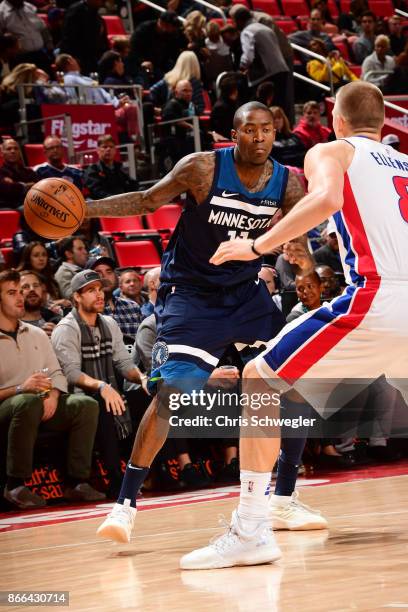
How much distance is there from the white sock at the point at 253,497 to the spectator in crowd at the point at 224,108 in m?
9.22

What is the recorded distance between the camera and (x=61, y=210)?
5.14 m

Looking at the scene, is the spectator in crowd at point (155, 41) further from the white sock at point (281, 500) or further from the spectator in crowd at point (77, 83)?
the white sock at point (281, 500)

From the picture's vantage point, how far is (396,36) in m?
17.8

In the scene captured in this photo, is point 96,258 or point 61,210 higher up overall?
point 61,210

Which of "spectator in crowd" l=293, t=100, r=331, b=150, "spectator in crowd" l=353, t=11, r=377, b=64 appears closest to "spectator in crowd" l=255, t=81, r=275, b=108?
"spectator in crowd" l=293, t=100, r=331, b=150

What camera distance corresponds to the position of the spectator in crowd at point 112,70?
13586 mm

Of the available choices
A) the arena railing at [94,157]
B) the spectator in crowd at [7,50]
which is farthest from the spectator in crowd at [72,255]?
the spectator in crowd at [7,50]

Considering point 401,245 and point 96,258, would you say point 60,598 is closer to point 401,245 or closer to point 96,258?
point 401,245

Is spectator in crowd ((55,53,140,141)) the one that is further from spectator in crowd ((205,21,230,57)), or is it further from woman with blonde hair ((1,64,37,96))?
spectator in crowd ((205,21,230,57))

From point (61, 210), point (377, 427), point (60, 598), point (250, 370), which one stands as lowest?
point (377, 427)

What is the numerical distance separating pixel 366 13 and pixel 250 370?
1439cm

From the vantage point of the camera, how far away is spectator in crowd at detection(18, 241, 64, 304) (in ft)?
29.7

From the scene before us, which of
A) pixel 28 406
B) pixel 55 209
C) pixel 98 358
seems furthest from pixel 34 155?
pixel 55 209

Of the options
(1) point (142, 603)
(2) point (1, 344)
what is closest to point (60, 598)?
(1) point (142, 603)
